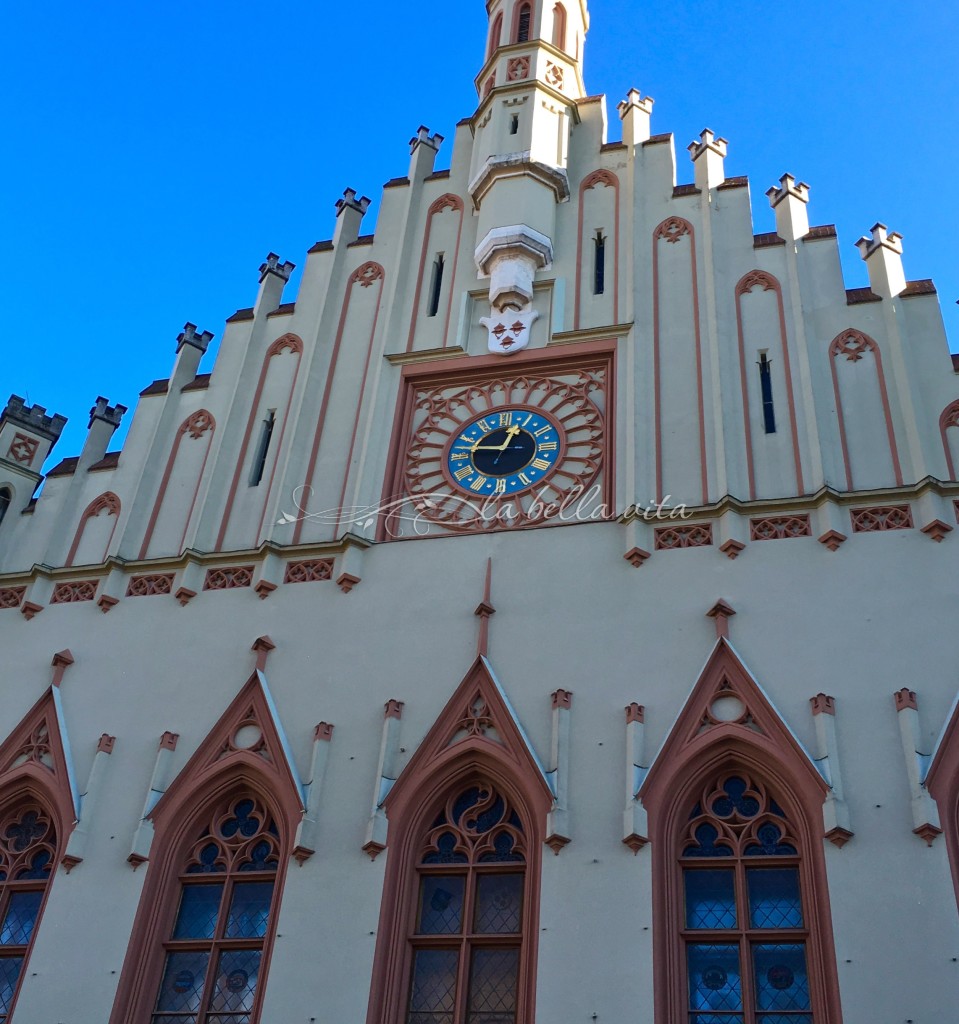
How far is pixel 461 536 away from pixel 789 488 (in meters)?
4.61

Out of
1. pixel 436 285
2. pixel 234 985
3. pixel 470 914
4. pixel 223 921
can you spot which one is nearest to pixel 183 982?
pixel 234 985

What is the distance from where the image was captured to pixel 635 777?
1477cm

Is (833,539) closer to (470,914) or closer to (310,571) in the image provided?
(470,914)

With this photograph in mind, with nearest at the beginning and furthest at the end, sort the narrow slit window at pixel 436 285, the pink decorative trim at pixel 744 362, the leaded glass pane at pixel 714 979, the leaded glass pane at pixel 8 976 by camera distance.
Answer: the leaded glass pane at pixel 714 979
the leaded glass pane at pixel 8 976
the pink decorative trim at pixel 744 362
the narrow slit window at pixel 436 285

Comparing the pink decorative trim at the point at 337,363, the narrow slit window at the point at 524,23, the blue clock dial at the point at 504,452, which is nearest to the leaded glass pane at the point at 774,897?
the blue clock dial at the point at 504,452

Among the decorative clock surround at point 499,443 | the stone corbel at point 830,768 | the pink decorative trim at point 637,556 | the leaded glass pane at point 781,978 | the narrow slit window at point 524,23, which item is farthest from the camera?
the narrow slit window at point 524,23

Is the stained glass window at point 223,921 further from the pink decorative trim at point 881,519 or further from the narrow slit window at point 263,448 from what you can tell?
the pink decorative trim at point 881,519

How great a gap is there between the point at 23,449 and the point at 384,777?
957cm

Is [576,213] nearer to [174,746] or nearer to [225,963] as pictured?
[174,746]

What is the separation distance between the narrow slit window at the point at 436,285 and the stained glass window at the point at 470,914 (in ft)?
29.1

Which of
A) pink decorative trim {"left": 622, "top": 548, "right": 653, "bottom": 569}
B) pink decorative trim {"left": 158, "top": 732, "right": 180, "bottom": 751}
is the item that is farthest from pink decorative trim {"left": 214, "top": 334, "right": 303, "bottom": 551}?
pink decorative trim {"left": 622, "top": 548, "right": 653, "bottom": 569}

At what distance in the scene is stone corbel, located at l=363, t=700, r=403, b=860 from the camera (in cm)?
1505

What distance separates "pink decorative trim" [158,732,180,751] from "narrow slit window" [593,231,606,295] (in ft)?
31.7

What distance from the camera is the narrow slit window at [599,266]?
20.7 m
